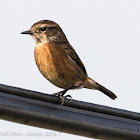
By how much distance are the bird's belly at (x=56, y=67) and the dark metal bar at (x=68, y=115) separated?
3.09m

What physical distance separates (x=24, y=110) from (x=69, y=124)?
0.59 meters

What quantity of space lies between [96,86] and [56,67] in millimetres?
1603

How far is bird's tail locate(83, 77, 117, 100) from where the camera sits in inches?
401

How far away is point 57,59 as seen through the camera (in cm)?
930

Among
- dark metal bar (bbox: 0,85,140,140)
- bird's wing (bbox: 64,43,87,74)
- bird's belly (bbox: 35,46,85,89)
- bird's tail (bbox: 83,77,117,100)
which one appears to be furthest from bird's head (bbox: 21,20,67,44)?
dark metal bar (bbox: 0,85,140,140)

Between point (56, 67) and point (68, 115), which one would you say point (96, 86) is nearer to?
point (56, 67)

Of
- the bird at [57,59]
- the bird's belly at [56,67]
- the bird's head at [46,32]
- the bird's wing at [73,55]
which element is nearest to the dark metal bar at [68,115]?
the bird at [57,59]

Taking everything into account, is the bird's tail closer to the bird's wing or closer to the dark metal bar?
the bird's wing

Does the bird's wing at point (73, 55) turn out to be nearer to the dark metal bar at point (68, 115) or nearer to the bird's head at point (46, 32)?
the bird's head at point (46, 32)

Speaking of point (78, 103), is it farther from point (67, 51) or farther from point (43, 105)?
point (67, 51)

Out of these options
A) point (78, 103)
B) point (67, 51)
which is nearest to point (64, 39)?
point (67, 51)

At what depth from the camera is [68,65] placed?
9.52 meters

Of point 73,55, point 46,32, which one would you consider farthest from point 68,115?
point 46,32

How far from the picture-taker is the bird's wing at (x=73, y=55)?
973 cm
